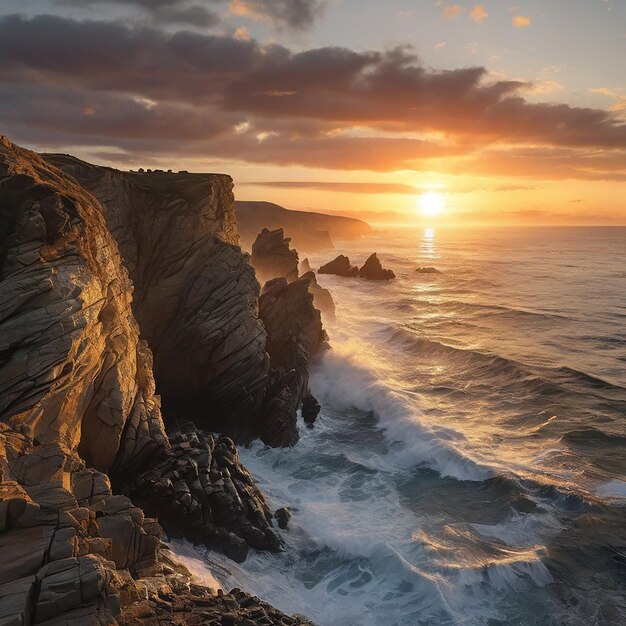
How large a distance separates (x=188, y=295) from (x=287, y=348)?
425 inches

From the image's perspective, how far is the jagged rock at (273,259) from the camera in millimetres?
69250

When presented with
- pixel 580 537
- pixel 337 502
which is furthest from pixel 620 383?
pixel 337 502

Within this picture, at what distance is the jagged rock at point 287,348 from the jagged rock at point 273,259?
18.6 meters

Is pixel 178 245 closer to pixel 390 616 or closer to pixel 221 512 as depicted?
pixel 221 512

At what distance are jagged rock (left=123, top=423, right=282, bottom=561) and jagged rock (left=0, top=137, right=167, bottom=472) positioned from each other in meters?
1.42

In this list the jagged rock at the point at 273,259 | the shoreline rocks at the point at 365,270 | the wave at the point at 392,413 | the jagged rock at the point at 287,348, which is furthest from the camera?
the shoreline rocks at the point at 365,270

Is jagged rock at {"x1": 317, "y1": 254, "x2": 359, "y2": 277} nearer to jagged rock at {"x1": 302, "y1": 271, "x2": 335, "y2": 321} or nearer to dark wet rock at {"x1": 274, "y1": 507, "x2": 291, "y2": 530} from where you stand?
jagged rock at {"x1": 302, "y1": 271, "x2": 335, "y2": 321}

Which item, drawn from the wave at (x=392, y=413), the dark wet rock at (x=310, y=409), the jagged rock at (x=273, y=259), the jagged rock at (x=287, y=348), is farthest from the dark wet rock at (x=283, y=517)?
the jagged rock at (x=273, y=259)

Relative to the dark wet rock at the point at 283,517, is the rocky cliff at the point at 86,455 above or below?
above

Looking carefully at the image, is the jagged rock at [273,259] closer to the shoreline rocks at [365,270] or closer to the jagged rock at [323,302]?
the jagged rock at [323,302]

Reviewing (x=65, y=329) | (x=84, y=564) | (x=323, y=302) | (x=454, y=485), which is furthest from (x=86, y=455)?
(x=323, y=302)

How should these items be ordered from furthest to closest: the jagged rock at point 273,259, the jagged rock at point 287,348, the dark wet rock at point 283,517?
1. the jagged rock at point 273,259
2. the jagged rock at point 287,348
3. the dark wet rock at point 283,517

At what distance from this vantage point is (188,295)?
117ft

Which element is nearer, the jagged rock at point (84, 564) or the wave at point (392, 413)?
A: the jagged rock at point (84, 564)
